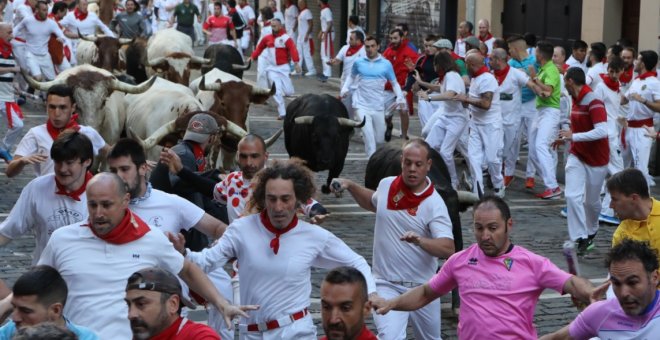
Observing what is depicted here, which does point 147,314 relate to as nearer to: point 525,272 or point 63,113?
point 525,272

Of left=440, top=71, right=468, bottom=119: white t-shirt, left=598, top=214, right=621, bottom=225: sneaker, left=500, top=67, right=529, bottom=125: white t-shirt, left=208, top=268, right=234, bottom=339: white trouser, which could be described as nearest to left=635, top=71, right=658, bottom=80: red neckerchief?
left=500, top=67, right=529, bottom=125: white t-shirt

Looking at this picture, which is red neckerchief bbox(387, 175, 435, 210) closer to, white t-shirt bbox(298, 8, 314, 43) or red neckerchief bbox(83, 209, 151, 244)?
red neckerchief bbox(83, 209, 151, 244)

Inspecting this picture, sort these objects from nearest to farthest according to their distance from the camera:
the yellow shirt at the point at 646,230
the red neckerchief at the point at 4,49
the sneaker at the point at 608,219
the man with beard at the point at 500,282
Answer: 1. the man with beard at the point at 500,282
2. the yellow shirt at the point at 646,230
3. the sneaker at the point at 608,219
4. the red neckerchief at the point at 4,49

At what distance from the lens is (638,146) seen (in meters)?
16.5

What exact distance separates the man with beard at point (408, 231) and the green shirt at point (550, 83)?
28.8 feet

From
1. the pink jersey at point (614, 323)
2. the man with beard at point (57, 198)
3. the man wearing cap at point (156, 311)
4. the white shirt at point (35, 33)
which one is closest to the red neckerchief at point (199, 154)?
the man with beard at point (57, 198)

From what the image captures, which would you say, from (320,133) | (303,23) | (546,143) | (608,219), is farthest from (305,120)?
(303,23)

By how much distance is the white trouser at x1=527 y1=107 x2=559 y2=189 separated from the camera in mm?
17203

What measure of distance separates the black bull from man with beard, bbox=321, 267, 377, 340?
417 inches

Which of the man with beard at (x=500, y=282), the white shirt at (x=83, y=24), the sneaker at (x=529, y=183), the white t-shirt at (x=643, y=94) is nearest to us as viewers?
the man with beard at (x=500, y=282)

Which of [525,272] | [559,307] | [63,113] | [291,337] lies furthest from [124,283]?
[559,307]

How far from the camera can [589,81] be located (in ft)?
58.4

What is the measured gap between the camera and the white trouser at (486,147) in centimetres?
1666

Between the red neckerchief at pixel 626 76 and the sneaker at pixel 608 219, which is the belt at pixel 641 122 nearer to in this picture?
the red neckerchief at pixel 626 76
